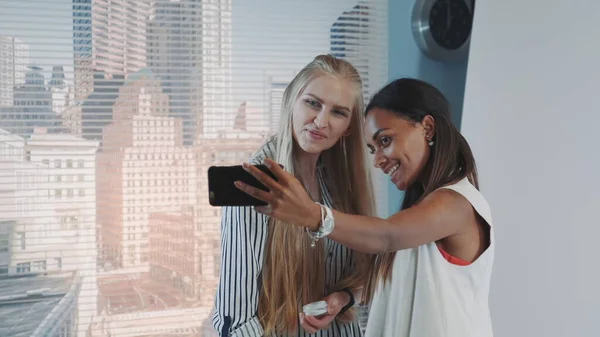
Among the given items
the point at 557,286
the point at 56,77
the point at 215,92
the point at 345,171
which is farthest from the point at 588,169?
the point at 56,77

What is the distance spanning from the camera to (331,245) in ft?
5.80

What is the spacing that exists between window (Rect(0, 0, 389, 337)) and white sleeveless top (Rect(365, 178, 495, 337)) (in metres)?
1.74

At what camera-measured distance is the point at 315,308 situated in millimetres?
1641

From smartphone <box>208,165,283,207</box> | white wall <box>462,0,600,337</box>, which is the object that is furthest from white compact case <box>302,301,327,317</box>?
white wall <box>462,0,600,337</box>

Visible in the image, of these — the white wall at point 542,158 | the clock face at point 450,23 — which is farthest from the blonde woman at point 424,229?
the clock face at point 450,23

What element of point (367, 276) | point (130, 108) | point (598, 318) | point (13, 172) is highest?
point (130, 108)

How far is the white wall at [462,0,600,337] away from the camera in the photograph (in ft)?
8.27

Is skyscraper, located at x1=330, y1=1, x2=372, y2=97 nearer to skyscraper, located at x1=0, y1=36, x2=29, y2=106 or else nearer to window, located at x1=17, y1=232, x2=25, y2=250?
skyscraper, located at x1=0, y1=36, x2=29, y2=106

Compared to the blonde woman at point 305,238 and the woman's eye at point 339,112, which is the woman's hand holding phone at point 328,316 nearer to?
the blonde woman at point 305,238

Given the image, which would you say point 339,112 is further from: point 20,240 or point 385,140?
point 20,240

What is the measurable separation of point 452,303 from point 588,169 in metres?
1.46

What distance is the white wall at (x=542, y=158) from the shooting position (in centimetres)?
252

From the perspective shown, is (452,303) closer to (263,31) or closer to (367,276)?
(367,276)

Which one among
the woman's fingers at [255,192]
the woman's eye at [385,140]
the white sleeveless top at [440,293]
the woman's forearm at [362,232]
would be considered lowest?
the white sleeveless top at [440,293]
